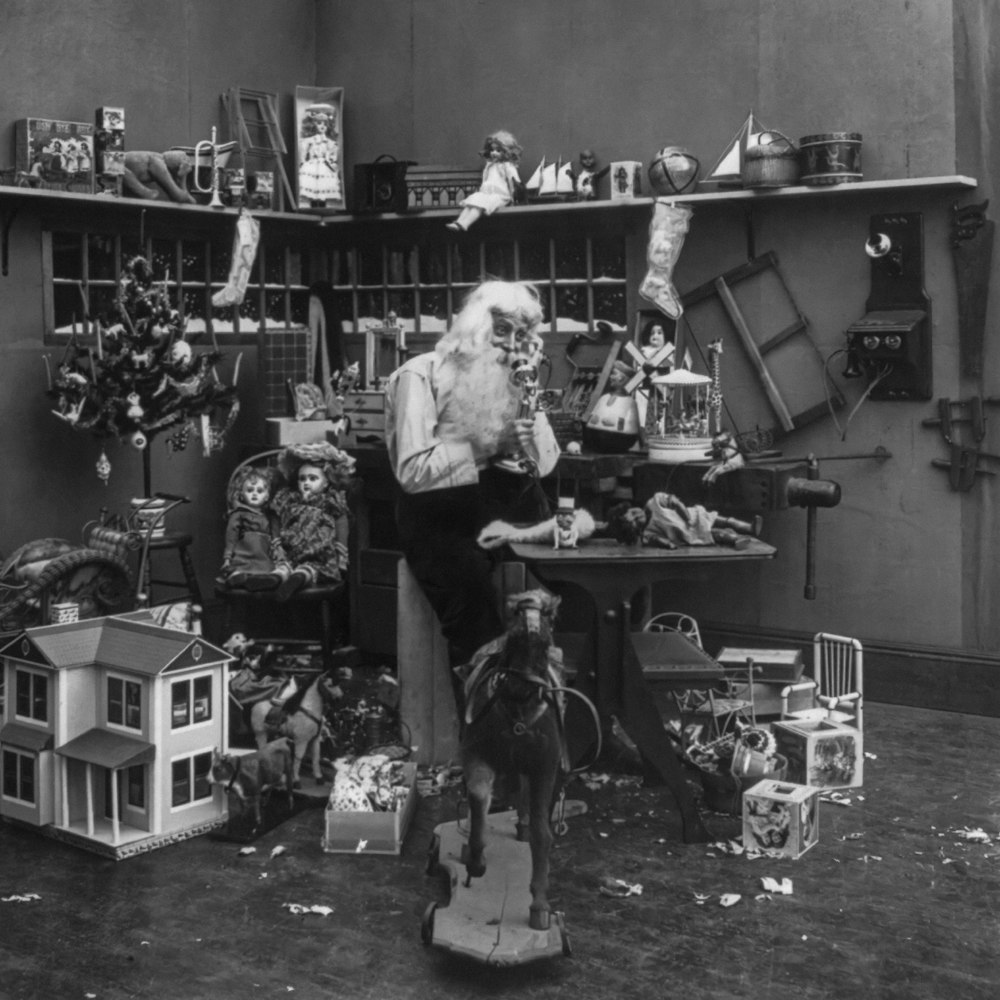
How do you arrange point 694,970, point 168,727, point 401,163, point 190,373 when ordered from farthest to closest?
1. point 401,163
2. point 190,373
3. point 168,727
4. point 694,970

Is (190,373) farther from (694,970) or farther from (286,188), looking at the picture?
(694,970)

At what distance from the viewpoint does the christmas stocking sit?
7180 millimetres

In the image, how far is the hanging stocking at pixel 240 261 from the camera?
7.50m

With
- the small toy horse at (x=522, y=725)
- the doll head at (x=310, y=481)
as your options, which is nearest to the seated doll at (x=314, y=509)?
the doll head at (x=310, y=481)

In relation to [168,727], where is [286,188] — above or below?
above

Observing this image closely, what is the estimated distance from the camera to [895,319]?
683cm

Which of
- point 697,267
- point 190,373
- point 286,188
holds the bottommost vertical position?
point 190,373

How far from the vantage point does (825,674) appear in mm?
6641

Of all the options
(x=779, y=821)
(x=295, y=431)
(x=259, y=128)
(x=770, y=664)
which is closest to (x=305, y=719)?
(x=779, y=821)

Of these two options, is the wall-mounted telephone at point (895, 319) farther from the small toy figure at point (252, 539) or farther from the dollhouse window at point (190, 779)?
the dollhouse window at point (190, 779)

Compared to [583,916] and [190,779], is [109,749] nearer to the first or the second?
[190,779]

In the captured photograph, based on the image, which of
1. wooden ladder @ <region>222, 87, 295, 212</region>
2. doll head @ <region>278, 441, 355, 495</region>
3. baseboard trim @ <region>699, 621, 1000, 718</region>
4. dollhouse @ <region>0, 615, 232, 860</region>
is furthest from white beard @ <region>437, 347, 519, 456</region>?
wooden ladder @ <region>222, 87, 295, 212</region>

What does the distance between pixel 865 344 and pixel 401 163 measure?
2625 mm

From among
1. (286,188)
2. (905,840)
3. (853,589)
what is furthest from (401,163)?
(905,840)
